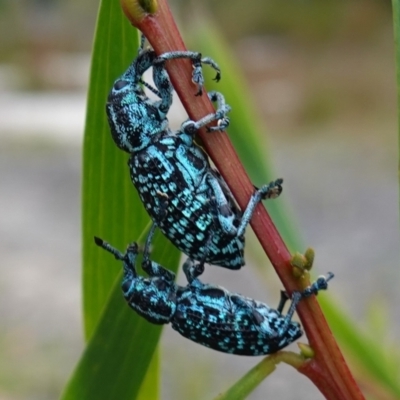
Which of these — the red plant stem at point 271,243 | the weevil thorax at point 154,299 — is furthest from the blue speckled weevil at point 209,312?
the red plant stem at point 271,243

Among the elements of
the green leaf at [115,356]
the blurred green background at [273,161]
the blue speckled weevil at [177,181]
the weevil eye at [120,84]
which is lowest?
the green leaf at [115,356]

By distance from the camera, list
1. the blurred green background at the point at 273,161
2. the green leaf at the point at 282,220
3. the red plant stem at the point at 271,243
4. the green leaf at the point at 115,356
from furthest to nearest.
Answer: the blurred green background at the point at 273,161 < the green leaf at the point at 282,220 < the green leaf at the point at 115,356 < the red plant stem at the point at 271,243

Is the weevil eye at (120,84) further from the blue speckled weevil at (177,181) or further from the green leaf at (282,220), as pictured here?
the green leaf at (282,220)

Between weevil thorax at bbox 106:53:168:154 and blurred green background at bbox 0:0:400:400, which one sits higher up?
blurred green background at bbox 0:0:400:400

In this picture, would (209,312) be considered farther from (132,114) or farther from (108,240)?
(132,114)

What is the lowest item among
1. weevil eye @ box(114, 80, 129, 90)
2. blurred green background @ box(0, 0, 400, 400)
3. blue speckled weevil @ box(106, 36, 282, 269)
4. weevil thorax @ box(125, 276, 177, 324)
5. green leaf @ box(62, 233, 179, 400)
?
green leaf @ box(62, 233, 179, 400)

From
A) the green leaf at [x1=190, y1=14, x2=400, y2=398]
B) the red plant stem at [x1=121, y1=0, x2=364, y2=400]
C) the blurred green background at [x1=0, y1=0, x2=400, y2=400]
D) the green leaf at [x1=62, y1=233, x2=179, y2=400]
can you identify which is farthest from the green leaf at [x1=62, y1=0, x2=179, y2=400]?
the blurred green background at [x1=0, y1=0, x2=400, y2=400]

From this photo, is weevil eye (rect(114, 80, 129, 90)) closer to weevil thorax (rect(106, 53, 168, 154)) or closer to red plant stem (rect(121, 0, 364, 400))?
weevil thorax (rect(106, 53, 168, 154))
